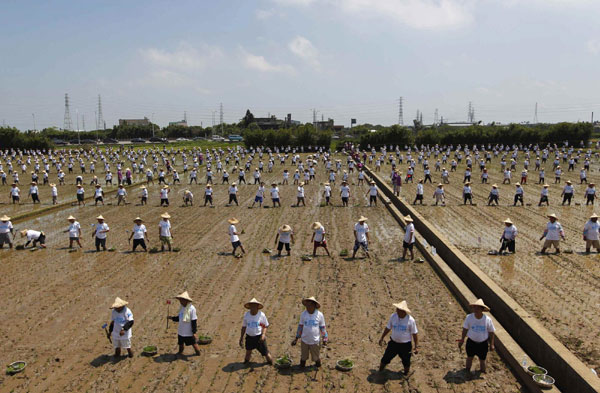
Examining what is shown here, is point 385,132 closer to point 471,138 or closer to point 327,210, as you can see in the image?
point 471,138

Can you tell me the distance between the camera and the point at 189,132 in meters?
124

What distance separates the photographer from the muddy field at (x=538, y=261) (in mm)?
8938

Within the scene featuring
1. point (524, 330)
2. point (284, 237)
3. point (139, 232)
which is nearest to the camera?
point (524, 330)

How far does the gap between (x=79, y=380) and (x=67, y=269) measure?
6.46 metres

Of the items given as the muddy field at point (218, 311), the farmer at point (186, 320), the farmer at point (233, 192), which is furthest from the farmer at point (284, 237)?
the farmer at point (233, 192)

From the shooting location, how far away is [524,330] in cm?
831

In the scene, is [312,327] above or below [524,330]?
above

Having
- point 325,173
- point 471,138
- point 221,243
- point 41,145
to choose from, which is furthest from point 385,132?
point 221,243

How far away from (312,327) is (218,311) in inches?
134

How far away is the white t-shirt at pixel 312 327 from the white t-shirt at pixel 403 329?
103 centimetres

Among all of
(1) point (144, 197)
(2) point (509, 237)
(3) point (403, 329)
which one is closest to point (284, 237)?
(2) point (509, 237)

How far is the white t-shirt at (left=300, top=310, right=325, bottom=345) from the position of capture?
22.8 ft

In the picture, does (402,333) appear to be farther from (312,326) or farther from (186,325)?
(186,325)

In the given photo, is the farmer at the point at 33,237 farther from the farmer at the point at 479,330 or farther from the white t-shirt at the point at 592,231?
the white t-shirt at the point at 592,231
